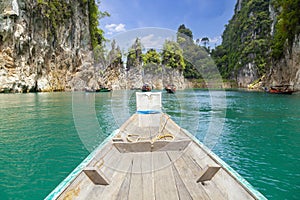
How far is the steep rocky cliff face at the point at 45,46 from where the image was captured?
30219 mm

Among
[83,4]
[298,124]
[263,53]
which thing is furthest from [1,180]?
[263,53]

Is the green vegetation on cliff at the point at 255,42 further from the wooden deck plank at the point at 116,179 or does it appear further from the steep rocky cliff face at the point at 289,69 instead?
the wooden deck plank at the point at 116,179

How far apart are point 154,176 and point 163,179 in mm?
168

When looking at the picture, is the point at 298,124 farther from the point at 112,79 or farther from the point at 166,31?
the point at 112,79

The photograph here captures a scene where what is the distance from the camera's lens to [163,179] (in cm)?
319

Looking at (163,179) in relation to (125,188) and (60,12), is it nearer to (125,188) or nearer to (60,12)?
(125,188)

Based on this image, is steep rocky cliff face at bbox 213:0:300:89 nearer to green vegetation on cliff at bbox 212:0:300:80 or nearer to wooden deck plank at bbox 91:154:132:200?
green vegetation on cliff at bbox 212:0:300:80

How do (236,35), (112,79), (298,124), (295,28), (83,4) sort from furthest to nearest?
(236,35) < (112,79) < (83,4) < (295,28) < (298,124)

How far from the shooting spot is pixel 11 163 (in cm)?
572

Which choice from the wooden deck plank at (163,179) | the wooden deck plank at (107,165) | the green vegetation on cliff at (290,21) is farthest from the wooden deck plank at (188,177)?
the green vegetation on cliff at (290,21)

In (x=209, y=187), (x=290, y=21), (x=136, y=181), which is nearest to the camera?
(x=209, y=187)

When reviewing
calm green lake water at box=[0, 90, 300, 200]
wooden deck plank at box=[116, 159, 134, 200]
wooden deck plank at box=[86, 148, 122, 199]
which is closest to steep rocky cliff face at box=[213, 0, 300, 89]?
calm green lake water at box=[0, 90, 300, 200]

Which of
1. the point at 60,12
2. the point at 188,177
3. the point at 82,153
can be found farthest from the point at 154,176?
the point at 60,12

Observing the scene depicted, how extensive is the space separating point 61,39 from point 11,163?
40.7 m
